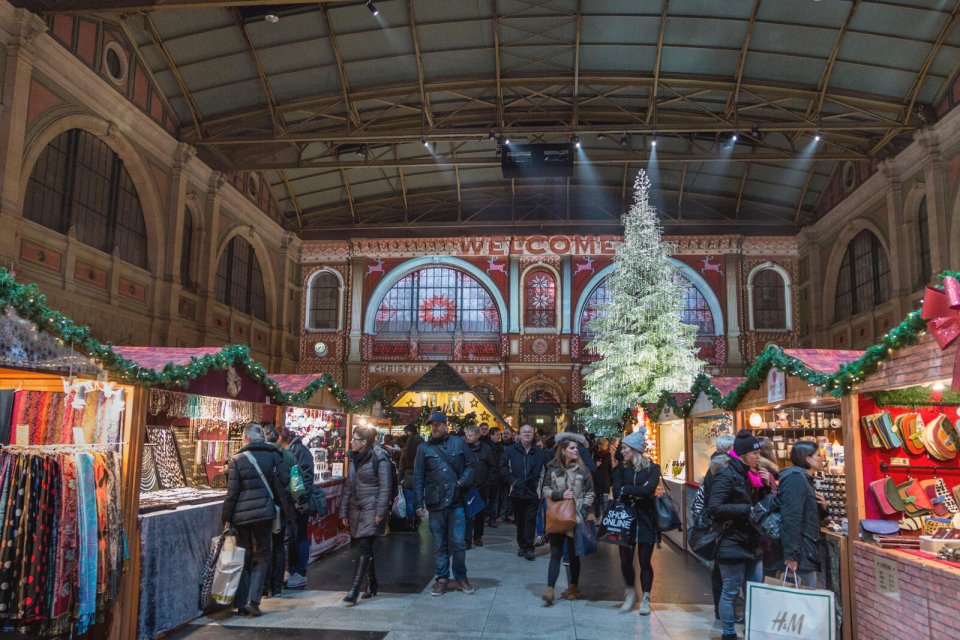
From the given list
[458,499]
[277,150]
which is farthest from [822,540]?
[277,150]

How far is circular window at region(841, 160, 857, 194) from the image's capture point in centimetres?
2120

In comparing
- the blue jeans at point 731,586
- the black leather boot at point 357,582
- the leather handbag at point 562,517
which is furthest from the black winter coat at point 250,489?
the blue jeans at point 731,586

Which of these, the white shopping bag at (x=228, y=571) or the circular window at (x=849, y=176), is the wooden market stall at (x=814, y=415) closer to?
the white shopping bag at (x=228, y=571)

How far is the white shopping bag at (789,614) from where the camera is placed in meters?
4.22

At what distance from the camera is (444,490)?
6.64 meters

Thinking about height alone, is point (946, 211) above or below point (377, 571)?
above

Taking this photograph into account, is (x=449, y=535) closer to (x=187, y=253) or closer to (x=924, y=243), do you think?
(x=187, y=253)

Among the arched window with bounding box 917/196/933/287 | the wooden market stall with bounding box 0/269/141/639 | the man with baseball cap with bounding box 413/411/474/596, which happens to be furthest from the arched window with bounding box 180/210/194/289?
the arched window with bounding box 917/196/933/287

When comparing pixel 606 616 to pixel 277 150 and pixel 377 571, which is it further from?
pixel 277 150

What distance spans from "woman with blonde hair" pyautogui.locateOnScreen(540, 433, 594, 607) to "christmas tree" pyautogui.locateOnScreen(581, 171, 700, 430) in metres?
11.1

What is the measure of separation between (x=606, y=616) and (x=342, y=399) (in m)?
6.08

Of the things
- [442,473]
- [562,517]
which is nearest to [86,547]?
[442,473]

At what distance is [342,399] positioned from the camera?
11.1m

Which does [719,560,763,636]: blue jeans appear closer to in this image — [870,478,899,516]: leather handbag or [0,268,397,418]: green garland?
[870,478,899,516]: leather handbag
